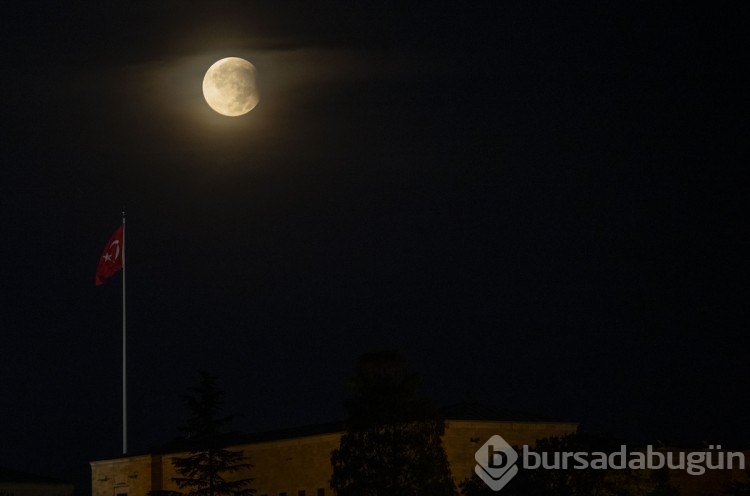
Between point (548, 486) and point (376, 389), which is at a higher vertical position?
point (376, 389)

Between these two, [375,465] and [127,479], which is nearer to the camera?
[375,465]

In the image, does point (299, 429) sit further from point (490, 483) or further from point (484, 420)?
point (490, 483)

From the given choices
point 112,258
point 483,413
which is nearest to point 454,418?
point 483,413

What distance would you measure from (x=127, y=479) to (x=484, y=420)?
2124cm

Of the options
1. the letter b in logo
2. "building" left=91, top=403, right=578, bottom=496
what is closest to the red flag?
"building" left=91, top=403, right=578, bottom=496

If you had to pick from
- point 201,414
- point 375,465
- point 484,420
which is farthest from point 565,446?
point 201,414

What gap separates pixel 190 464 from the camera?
60.3 metres

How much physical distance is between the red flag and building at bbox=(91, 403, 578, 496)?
936cm

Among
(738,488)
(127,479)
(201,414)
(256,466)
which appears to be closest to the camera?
(738,488)

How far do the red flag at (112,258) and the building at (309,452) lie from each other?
30.7 feet

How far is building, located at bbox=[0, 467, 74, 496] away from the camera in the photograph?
239 ft

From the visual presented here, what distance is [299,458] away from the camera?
212 feet

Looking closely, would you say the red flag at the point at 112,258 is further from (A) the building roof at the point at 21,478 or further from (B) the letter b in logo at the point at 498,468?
(B) the letter b in logo at the point at 498,468

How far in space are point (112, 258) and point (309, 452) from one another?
1659 cm
